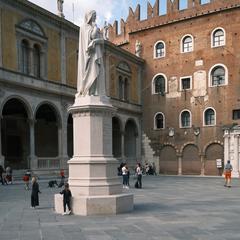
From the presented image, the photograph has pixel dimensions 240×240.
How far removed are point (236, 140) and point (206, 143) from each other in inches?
123

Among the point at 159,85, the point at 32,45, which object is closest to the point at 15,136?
the point at 32,45

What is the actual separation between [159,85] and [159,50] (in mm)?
3273

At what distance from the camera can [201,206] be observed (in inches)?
521

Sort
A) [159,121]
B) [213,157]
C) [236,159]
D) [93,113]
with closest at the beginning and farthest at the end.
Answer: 1. [93,113]
2. [236,159]
3. [213,157]
4. [159,121]

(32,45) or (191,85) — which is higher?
(32,45)

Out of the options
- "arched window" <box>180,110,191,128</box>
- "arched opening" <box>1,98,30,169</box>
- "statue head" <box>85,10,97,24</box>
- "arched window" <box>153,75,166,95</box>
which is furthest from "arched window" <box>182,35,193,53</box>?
"statue head" <box>85,10,97,24</box>

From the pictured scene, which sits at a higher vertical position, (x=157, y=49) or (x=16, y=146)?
(x=157, y=49)

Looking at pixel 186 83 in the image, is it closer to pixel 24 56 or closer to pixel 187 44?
pixel 187 44

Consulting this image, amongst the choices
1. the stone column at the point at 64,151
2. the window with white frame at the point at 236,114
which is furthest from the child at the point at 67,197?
the window with white frame at the point at 236,114

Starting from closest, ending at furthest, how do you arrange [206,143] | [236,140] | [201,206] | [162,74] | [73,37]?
1. [201,206]
2. [73,37]
3. [236,140]
4. [206,143]
5. [162,74]

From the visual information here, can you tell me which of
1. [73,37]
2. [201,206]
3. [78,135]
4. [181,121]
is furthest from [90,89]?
[181,121]

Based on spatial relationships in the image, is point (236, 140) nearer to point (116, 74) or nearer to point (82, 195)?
point (116, 74)

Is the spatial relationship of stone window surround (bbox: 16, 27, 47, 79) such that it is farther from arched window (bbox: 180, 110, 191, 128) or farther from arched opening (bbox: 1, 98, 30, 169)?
arched window (bbox: 180, 110, 191, 128)

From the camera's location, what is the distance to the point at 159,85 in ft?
131
